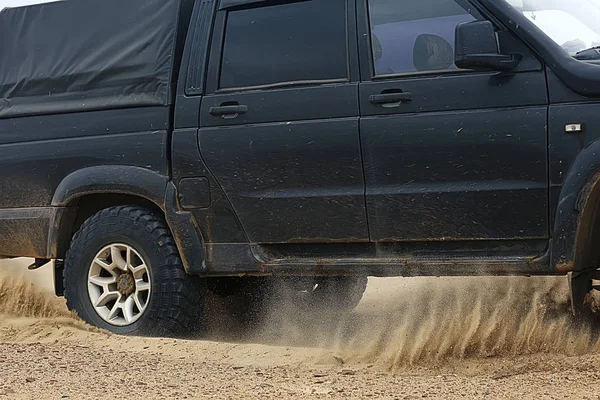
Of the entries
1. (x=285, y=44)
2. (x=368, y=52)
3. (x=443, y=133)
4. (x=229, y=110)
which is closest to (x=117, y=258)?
(x=229, y=110)

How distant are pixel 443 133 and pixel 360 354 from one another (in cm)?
123

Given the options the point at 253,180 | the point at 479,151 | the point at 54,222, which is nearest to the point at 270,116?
the point at 253,180

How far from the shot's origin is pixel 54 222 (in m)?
6.13

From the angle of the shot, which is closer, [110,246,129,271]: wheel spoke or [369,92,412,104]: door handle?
[369,92,412,104]: door handle

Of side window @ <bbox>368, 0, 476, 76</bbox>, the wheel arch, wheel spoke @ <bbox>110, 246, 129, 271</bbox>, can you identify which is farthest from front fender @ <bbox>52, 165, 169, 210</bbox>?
side window @ <bbox>368, 0, 476, 76</bbox>

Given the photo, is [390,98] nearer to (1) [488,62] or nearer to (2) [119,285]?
(1) [488,62]

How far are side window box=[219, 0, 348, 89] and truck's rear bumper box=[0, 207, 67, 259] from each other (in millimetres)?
1413

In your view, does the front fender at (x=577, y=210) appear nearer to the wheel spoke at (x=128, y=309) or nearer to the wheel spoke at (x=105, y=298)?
the wheel spoke at (x=128, y=309)

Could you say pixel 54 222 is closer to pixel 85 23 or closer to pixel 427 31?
pixel 85 23

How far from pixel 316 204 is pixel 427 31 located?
3.49ft

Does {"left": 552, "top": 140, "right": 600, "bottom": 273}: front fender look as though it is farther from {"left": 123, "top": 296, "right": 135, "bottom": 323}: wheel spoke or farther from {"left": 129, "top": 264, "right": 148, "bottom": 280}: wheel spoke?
{"left": 123, "top": 296, "right": 135, "bottom": 323}: wheel spoke

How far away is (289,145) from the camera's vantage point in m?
5.36

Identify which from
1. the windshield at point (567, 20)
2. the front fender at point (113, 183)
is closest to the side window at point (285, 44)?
the front fender at point (113, 183)

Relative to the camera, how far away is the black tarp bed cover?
591cm
